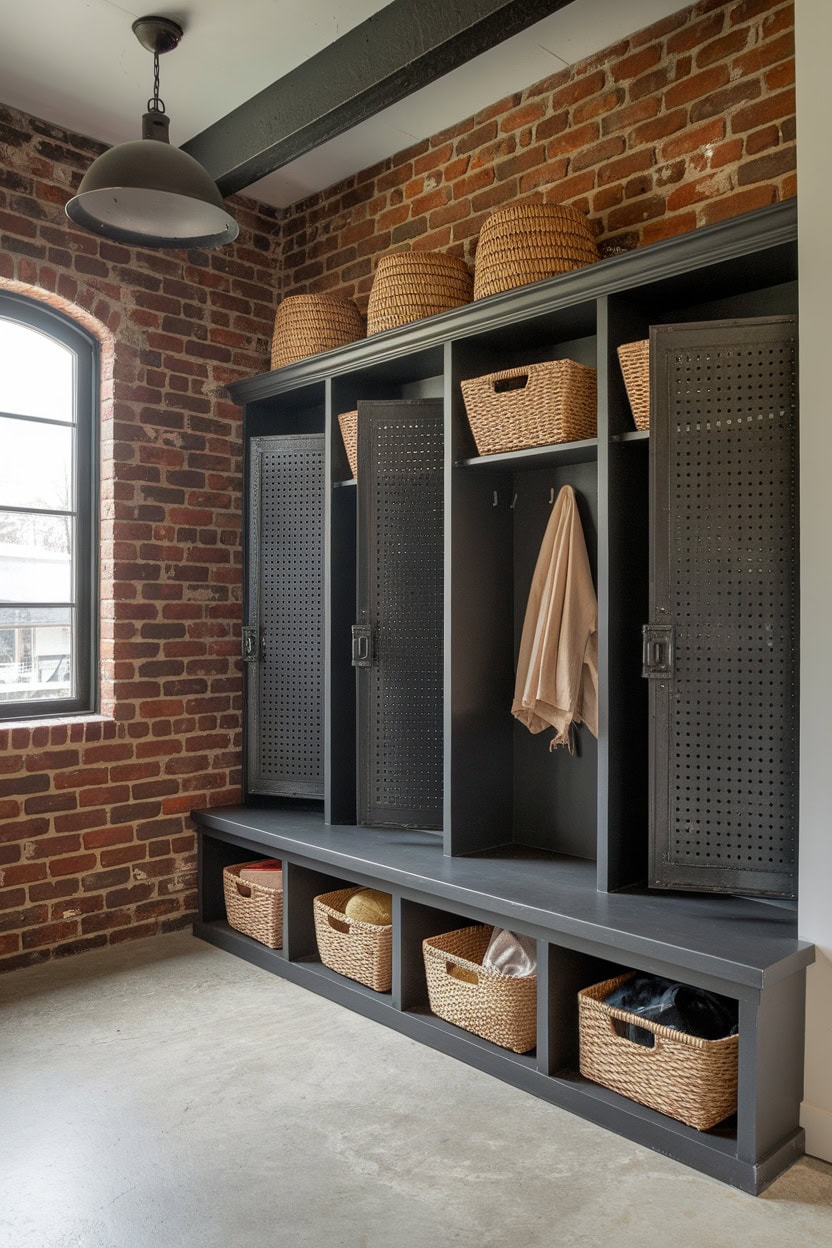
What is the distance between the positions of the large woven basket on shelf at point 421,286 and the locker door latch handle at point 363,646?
46.2 inches

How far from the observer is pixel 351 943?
3.37 meters

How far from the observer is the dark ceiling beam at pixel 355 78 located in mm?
2787

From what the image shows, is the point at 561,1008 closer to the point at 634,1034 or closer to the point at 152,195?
the point at 634,1034

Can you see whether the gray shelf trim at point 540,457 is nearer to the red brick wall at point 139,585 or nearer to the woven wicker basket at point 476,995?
the red brick wall at point 139,585

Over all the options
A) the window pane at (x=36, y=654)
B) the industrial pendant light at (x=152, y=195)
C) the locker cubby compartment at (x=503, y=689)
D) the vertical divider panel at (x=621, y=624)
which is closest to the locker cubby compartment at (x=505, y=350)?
the locker cubby compartment at (x=503, y=689)

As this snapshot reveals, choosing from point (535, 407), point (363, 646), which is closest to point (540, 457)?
point (535, 407)

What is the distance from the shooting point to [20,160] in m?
3.69

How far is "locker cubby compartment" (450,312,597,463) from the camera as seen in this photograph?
330 centimetres

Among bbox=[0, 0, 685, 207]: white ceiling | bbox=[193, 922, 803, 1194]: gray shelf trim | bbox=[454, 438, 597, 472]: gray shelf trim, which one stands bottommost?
bbox=[193, 922, 803, 1194]: gray shelf trim

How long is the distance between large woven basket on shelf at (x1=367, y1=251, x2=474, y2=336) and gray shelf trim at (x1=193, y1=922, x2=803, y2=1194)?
98.2 inches

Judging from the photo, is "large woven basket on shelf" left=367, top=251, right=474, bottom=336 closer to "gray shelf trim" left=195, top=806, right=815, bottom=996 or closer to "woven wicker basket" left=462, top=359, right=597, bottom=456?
"woven wicker basket" left=462, top=359, right=597, bottom=456

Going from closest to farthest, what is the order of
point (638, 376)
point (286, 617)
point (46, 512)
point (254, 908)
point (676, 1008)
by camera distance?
1. point (676, 1008)
2. point (638, 376)
3. point (254, 908)
4. point (46, 512)
5. point (286, 617)

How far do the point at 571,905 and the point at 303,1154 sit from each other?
3.23 feet

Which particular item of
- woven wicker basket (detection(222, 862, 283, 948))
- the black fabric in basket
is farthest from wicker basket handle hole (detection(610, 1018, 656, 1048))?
woven wicker basket (detection(222, 862, 283, 948))
